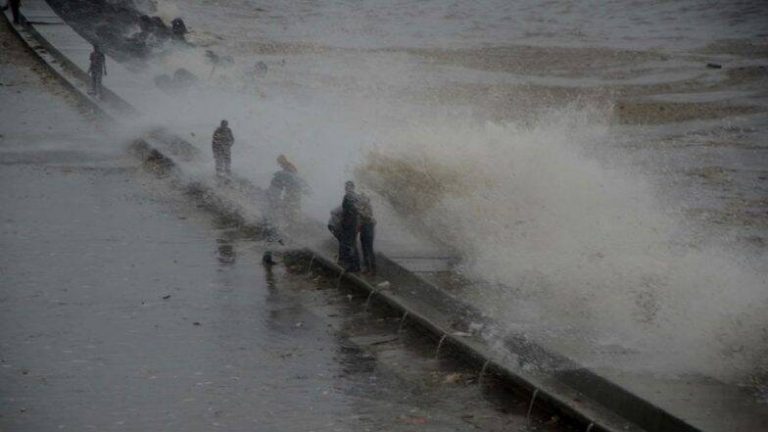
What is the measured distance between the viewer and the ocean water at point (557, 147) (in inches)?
603

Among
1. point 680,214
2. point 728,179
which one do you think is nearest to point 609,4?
point 728,179

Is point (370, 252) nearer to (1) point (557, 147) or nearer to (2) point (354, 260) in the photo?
(2) point (354, 260)

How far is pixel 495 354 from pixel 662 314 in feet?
8.14

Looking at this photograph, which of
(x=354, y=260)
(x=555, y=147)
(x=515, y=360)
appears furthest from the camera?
(x=555, y=147)

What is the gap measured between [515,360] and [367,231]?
400 cm

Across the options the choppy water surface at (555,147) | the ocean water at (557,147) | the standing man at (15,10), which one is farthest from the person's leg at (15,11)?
the ocean water at (557,147)

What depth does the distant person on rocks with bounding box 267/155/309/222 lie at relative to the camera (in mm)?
20375

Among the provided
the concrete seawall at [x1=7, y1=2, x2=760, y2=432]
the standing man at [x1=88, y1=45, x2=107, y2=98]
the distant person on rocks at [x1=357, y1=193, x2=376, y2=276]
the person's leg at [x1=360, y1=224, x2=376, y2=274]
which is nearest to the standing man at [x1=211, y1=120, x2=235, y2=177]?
the concrete seawall at [x1=7, y1=2, x2=760, y2=432]

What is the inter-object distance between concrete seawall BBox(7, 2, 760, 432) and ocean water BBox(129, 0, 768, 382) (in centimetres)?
43

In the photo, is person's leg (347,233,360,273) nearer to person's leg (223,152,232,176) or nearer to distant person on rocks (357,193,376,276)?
distant person on rocks (357,193,376,276)

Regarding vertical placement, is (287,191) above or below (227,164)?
above

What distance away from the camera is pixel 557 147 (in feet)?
71.2

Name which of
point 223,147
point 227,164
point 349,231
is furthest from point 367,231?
point 227,164

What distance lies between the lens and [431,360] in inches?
567
